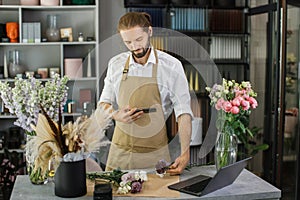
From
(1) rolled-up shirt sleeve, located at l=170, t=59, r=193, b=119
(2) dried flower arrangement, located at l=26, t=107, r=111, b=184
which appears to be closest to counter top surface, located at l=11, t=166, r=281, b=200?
(2) dried flower arrangement, located at l=26, t=107, r=111, b=184

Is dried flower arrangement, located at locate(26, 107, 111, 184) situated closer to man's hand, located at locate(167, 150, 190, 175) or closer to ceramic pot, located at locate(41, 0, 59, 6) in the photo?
man's hand, located at locate(167, 150, 190, 175)

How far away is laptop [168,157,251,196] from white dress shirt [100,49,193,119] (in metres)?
0.50

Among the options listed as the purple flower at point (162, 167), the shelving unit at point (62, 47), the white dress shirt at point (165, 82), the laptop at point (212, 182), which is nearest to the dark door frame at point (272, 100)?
the shelving unit at point (62, 47)

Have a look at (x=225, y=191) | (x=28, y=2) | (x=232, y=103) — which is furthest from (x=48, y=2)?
(x=225, y=191)

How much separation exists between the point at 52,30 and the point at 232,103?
8.55 ft

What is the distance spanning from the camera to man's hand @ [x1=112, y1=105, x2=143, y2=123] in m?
2.59

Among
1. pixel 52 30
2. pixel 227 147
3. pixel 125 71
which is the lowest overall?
pixel 227 147

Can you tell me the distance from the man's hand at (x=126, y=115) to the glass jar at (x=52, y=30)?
1.99m

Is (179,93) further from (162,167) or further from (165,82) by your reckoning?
A: (162,167)

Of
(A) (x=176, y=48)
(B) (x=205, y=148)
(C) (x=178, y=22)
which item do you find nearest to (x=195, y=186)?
(B) (x=205, y=148)

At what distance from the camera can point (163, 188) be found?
206 centimetres

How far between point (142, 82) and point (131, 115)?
0.20 m

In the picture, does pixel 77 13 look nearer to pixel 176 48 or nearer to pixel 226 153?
pixel 176 48

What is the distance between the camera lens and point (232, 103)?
7.14ft
